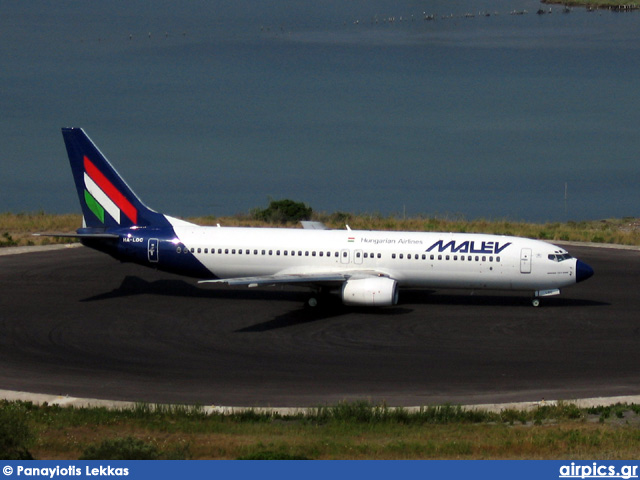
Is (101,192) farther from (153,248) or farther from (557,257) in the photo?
(557,257)

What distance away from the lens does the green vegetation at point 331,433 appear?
22.9 metres

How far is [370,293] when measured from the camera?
42969 mm

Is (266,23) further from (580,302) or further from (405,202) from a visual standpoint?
(580,302)

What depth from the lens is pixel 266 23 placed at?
195625 millimetres

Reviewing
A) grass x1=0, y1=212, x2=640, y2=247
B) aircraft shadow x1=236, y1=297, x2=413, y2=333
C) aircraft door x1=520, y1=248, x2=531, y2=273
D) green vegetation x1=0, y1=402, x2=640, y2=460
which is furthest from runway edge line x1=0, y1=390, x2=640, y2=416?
grass x1=0, y1=212, x2=640, y2=247

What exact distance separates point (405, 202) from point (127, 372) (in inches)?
2689

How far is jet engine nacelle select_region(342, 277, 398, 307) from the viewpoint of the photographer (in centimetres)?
4297

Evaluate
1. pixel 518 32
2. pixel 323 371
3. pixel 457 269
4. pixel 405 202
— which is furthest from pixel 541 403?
pixel 518 32

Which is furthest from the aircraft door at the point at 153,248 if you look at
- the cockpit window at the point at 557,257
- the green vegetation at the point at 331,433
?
the cockpit window at the point at 557,257

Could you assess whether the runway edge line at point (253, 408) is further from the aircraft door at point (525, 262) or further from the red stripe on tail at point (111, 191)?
the red stripe on tail at point (111, 191)

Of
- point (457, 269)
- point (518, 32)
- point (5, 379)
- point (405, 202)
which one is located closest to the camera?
point (5, 379)

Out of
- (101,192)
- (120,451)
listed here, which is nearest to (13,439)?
(120,451)

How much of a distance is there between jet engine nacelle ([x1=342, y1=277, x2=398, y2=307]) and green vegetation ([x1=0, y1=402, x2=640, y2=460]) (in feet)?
44.9

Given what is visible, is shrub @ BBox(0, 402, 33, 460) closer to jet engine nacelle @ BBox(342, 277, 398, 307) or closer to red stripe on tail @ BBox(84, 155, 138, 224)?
jet engine nacelle @ BBox(342, 277, 398, 307)
